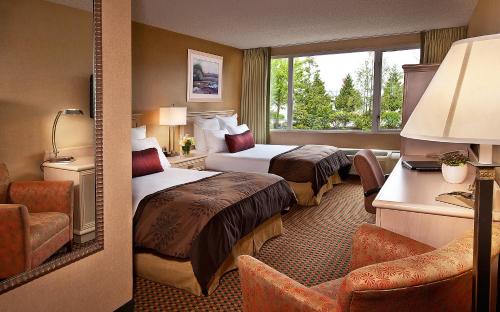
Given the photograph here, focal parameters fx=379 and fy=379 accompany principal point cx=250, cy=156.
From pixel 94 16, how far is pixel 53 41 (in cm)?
30

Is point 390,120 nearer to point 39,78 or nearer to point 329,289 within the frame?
point 329,289

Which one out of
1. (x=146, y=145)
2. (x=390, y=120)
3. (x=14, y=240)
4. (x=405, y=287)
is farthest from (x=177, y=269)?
Result: (x=390, y=120)

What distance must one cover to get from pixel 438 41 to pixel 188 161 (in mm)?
4340

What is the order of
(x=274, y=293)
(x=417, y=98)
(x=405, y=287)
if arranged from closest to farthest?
1. (x=405, y=287)
2. (x=274, y=293)
3. (x=417, y=98)

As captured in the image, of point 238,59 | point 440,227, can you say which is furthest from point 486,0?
point 238,59

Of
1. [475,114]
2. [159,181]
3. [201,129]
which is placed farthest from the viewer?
[201,129]

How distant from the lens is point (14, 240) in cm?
168

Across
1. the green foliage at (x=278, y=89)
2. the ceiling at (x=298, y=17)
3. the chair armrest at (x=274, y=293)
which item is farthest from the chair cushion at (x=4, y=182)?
the green foliage at (x=278, y=89)

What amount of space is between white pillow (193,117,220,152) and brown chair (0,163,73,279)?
4188 mm

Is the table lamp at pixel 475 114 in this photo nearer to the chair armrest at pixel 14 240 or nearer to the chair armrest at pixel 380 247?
the chair armrest at pixel 380 247

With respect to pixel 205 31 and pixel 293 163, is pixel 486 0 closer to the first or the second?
pixel 293 163

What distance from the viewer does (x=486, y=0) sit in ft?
11.9

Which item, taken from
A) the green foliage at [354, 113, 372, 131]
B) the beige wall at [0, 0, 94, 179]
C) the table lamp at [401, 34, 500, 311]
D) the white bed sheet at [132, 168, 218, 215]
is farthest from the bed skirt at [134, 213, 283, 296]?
the green foliage at [354, 113, 372, 131]

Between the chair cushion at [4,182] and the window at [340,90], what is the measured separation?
20.2 ft
